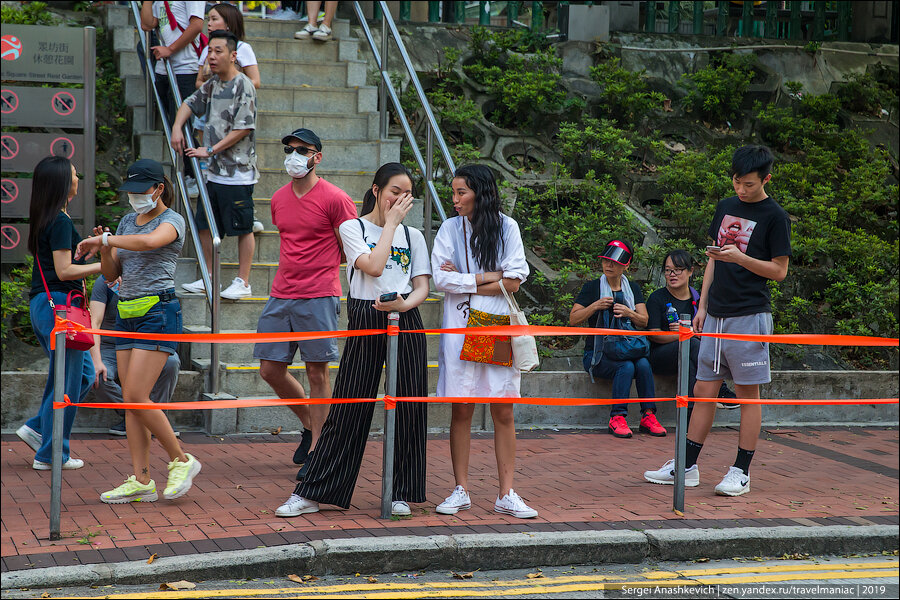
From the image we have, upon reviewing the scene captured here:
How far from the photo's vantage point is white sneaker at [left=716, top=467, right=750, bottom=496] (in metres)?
6.40

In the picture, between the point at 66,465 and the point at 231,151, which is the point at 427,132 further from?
the point at 66,465

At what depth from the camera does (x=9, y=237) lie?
870 cm

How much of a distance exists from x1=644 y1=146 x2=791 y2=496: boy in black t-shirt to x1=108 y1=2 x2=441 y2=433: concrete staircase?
275 centimetres

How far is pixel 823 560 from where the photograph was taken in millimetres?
5469

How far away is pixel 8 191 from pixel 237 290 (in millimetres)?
2319

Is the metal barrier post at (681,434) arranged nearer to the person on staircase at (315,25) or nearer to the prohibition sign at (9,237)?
the prohibition sign at (9,237)

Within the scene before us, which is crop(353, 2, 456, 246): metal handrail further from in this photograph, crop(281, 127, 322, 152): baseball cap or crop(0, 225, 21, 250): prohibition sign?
crop(0, 225, 21, 250): prohibition sign

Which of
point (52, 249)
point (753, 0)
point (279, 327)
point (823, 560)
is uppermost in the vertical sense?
point (753, 0)

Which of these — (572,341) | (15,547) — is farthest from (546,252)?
(15,547)

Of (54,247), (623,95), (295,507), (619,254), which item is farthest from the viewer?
(623,95)

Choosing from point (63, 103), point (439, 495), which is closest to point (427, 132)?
point (63, 103)

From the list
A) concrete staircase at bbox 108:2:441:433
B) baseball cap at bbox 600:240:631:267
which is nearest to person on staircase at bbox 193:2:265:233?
concrete staircase at bbox 108:2:441:433

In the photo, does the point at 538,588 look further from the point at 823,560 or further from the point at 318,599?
the point at 823,560

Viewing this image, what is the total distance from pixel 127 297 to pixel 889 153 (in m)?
10.5
